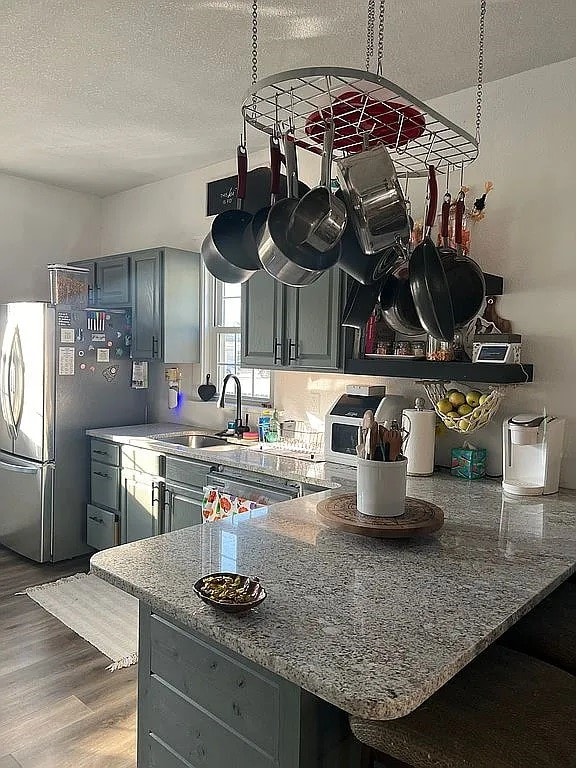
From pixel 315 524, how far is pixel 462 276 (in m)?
0.96

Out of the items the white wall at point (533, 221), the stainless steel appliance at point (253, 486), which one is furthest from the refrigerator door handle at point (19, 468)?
the white wall at point (533, 221)

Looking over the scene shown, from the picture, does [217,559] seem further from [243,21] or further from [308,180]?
[308,180]

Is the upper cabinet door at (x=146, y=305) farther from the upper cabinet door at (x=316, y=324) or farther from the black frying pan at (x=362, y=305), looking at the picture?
the black frying pan at (x=362, y=305)

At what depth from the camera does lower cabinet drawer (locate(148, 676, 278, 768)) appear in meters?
1.47

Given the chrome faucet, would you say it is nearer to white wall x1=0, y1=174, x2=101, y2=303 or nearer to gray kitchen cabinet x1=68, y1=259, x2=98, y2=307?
gray kitchen cabinet x1=68, y1=259, x2=98, y2=307

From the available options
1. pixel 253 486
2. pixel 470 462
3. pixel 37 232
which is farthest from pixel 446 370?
pixel 37 232

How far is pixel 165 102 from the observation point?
333cm

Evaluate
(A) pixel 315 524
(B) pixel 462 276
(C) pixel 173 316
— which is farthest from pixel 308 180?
(A) pixel 315 524

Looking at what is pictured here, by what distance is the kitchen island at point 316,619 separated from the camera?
126cm

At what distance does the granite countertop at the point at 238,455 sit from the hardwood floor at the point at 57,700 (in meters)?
1.11

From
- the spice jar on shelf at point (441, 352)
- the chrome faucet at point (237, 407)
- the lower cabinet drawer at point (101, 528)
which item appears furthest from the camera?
the lower cabinet drawer at point (101, 528)

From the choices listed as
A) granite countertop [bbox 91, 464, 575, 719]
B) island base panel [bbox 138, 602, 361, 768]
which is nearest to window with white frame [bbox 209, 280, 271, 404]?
granite countertop [bbox 91, 464, 575, 719]

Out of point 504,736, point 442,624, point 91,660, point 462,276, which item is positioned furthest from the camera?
point 91,660

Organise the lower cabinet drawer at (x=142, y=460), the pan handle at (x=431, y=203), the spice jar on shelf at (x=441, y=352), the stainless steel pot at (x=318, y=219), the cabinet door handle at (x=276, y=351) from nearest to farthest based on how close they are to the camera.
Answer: the stainless steel pot at (x=318, y=219) < the pan handle at (x=431, y=203) < the spice jar on shelf at (x=441, y=352) < the cabinet door handle at (x=276, y=351) < the lower cabinet drawer at (x=142, y=460)
